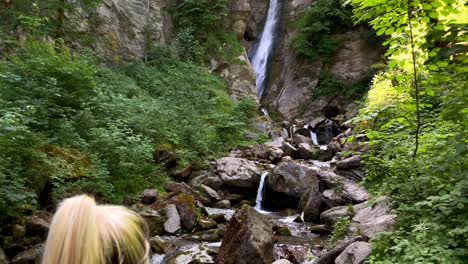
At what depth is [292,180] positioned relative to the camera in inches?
461

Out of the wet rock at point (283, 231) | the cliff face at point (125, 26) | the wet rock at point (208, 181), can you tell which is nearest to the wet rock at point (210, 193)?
the wet rock at point (208, 181)

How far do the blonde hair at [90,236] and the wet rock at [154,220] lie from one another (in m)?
7.07

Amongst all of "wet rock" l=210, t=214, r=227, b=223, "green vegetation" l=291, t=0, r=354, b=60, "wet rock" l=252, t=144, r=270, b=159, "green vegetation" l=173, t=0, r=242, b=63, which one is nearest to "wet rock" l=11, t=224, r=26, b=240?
"wet rock" l=210, t=214, r=227, b=223

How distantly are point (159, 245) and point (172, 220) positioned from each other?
1.22 meters

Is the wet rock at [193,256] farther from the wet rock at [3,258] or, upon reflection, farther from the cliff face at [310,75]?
the cliff face at [310,75]

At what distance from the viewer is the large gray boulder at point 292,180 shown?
37.8ft

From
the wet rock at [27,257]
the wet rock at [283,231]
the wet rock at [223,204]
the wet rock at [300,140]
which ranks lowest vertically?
the wet rock at [283,231]

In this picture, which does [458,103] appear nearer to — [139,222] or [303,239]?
[139,222]

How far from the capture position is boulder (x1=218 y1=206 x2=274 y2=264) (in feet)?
21.4

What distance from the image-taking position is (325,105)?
969 inches

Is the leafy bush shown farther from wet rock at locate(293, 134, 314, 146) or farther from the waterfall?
wet rock at locate(293, 134, 314, 146)

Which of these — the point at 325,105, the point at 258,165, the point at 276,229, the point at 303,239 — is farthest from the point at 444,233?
the point at 325,105

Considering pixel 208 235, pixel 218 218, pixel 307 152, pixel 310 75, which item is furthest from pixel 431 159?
pixel 310 75

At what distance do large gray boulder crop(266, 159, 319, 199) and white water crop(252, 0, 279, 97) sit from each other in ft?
51.7
